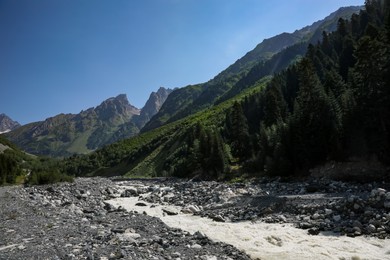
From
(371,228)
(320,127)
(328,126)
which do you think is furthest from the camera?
(320,127)

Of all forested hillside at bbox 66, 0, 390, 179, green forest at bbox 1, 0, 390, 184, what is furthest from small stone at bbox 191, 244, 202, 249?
forested hillside at bbox 66, 0, 390, 179

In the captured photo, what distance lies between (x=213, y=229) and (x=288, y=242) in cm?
605

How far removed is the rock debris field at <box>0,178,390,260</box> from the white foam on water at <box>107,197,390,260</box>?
49 mm

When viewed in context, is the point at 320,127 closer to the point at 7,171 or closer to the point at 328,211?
the point at 328,211

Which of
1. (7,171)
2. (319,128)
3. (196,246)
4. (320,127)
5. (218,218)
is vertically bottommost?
(218,218)

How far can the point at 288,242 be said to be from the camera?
778 inches

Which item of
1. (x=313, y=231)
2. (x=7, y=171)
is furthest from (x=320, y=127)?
(x=7, y=171)

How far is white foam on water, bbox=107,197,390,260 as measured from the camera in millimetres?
17406

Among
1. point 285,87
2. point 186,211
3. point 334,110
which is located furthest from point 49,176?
point 285,87

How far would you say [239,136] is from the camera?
258ft

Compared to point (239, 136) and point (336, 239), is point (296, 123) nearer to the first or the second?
point (239, 136)

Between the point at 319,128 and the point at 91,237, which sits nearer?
the point at 91,237

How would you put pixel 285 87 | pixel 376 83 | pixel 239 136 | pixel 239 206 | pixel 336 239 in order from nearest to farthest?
pixel 336 239 < pixel 239 206 < pixel 376 83 < pixel 239 136 < pixel 285 87

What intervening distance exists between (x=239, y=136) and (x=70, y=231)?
198ft
